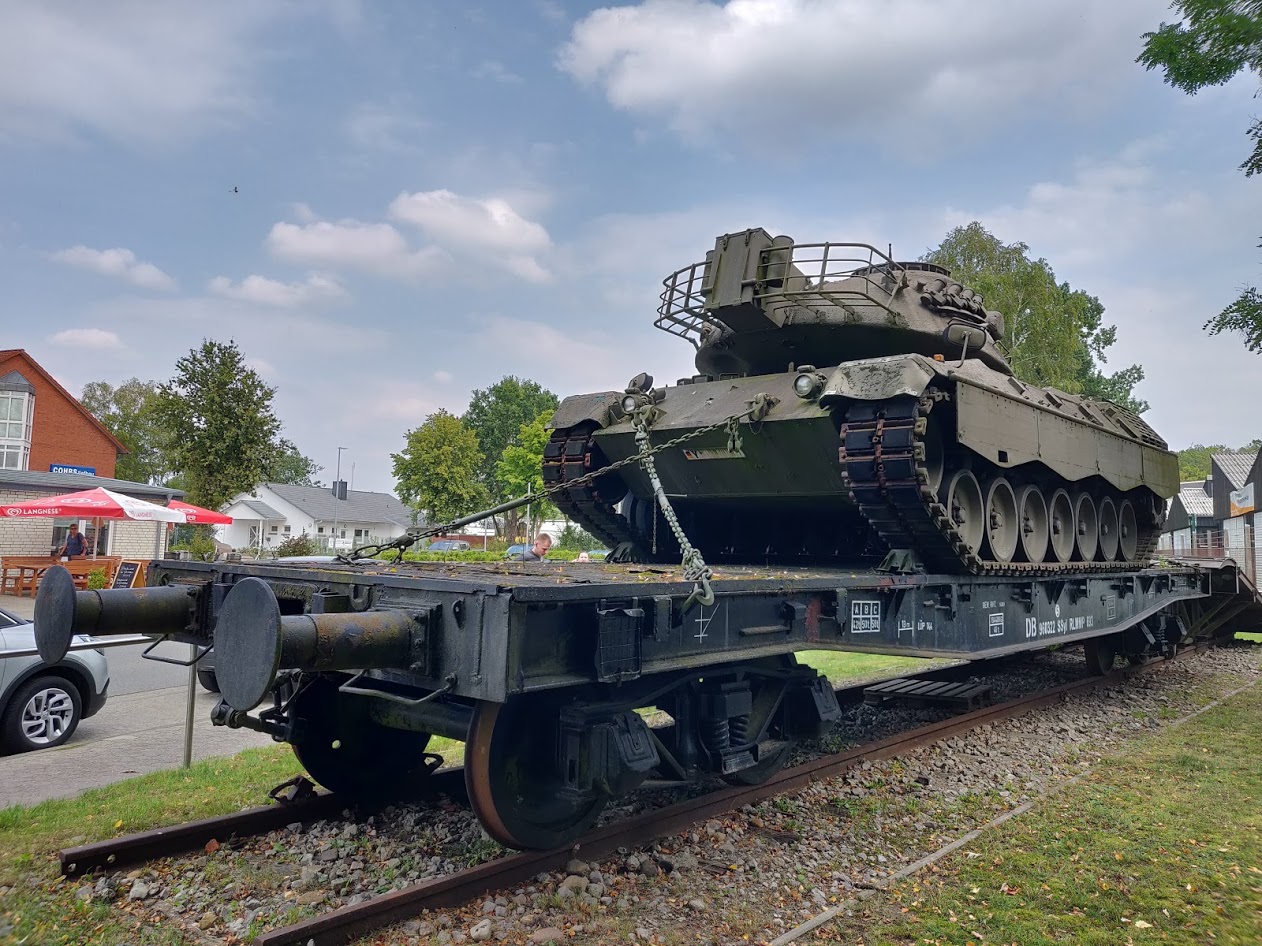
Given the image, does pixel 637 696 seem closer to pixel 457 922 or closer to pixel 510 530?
pixel 457 922

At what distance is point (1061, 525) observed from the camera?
901cm

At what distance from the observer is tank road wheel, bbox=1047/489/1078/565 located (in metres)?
8.76

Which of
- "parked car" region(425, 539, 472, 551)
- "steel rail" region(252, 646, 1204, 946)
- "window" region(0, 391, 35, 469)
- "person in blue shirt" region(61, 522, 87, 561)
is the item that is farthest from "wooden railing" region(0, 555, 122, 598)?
"steel rail" region(252, 646, 1204, 946)

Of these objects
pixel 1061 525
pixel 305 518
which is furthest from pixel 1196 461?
pixel 1061 525

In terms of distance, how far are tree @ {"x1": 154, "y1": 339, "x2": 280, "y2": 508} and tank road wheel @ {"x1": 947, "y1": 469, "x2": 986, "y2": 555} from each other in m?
19.0

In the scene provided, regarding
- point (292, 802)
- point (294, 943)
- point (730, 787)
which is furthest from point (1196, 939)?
point (292, 802)

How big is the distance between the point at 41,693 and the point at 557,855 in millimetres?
5539

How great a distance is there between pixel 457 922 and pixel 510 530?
49.4m

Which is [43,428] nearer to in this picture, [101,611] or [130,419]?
[130,419]

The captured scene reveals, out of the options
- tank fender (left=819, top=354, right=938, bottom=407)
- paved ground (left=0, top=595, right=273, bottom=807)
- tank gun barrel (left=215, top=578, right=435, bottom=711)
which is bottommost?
paved ground (left=0, top=595, right=273, bottom=807)

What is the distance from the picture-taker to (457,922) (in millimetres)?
4117

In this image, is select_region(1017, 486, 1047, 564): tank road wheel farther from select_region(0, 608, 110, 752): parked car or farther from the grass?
select_region(0, 608, 110, 752): parked car

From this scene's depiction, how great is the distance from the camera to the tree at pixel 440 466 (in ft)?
140

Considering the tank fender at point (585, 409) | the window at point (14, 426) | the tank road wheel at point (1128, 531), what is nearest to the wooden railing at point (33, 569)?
the window at point (14, 426)
